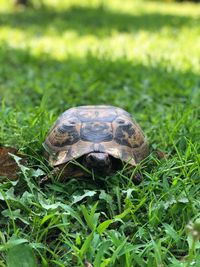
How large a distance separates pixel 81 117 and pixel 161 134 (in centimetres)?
74

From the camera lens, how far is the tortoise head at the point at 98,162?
2744mm

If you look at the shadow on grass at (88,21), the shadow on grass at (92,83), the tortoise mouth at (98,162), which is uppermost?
the tortoise mouth at (98,162)

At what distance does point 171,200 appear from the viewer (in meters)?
2.58

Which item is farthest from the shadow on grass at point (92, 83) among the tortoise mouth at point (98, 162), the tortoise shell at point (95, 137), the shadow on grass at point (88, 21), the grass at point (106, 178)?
the shadow on grass at point (88, 21)

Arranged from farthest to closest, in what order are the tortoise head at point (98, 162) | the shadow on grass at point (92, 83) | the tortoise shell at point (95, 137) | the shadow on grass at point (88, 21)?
the shadow on grass at point (88, 21), the shadow on grass at point (92, 83), the tortoise shell at point (95, 137), the tortoise head at point (98, 162)

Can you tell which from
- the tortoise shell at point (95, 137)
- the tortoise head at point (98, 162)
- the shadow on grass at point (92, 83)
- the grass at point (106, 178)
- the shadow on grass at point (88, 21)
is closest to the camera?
the grass at point (106, 178)

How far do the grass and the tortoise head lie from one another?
0.08 meters

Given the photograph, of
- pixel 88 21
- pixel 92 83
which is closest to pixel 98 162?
pixel 92 83

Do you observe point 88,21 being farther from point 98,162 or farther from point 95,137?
point 98,162

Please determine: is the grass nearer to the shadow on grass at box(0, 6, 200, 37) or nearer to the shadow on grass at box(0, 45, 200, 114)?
the shadow on grass at box(0, 45, 200, 114)

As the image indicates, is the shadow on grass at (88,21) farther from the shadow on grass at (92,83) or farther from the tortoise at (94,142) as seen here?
the tortoise at (94,142)

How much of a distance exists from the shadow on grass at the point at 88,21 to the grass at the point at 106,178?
1672mm

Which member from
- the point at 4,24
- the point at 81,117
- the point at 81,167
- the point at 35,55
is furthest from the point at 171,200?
the point at 4,24

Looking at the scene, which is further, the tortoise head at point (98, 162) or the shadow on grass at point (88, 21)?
the shadow on grass at point (88, 21)
